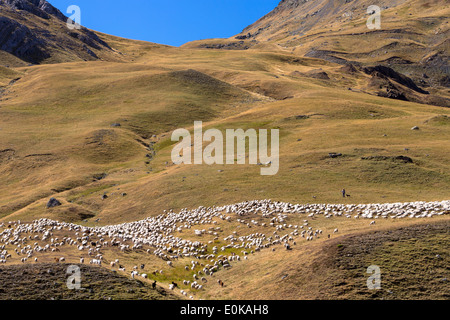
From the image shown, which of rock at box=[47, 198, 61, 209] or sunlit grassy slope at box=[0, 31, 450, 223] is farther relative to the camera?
rock at box=[47, 198, 61, 209]

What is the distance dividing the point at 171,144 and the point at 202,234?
181ft

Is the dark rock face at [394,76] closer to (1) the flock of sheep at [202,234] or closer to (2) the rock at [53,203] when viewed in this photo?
(1) the flock of sheep at [202,234]

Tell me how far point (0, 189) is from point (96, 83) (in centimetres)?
7407

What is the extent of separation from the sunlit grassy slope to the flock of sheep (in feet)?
16.4

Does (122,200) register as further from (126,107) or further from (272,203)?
(126,107)

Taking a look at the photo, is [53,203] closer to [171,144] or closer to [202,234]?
[202,234]

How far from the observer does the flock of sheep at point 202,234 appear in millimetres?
30609

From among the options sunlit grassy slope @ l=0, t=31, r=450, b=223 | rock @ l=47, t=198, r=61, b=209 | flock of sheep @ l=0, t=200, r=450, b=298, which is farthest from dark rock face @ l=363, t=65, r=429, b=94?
rock @ l=47, t=198, r=61, b=209

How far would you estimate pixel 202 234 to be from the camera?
38406mm

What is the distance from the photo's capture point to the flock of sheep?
100 feet

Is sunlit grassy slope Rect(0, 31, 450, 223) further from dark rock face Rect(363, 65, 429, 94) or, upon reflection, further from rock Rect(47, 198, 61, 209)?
dark rock face Rect(363, 65, 429, 94)

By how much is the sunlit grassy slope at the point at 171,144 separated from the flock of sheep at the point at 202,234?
501cm

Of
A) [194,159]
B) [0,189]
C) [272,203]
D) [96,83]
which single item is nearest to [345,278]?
[272,203]

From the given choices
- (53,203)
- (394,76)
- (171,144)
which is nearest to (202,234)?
(53,203)
